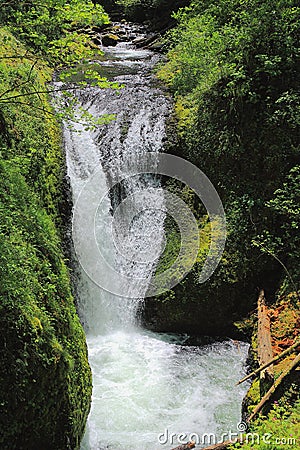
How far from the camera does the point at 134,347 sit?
22.2 ft

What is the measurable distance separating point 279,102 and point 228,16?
412 cm

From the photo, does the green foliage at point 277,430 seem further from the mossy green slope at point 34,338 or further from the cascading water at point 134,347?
the mossy green slope at point 34,338

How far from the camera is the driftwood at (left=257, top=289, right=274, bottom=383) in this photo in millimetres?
5074

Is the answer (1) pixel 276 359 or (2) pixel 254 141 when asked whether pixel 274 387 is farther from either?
(2) pixel 254 141

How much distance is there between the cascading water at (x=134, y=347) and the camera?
5.23 metres

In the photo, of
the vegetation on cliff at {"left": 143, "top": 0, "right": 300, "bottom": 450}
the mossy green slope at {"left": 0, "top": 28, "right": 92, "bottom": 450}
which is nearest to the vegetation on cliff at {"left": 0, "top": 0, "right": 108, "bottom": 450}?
the mossy green slope at {"left": 0, "top": 28, "right": 92, "bottom": 450}

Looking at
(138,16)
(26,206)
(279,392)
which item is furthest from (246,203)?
(138,16)

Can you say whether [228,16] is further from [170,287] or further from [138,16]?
[138,16]

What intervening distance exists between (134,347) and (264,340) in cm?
214
